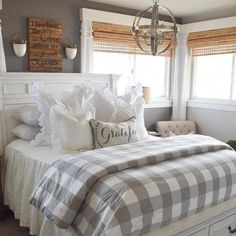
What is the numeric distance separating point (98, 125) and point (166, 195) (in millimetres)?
1032

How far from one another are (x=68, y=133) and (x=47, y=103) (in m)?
0.45

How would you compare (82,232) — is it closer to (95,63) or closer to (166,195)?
(166,195)

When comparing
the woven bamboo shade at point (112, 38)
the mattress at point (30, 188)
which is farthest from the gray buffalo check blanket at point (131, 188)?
the woven bamboo shade at point (112, 38)

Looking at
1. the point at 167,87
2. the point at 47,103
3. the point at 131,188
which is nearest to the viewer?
the point at 131,188

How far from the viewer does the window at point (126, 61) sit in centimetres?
388

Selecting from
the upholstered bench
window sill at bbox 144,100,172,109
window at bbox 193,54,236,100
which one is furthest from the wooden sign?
window at bbox 193,54,236,100

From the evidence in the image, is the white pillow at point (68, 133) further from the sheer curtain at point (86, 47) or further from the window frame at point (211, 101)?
the window frame at point (211, 101)

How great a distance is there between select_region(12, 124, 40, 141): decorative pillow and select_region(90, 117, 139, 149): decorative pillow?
65 cm

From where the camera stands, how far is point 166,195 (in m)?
1.83

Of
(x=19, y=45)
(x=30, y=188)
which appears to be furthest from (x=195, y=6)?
(x=30, y=188)

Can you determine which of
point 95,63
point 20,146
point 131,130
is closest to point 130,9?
point 95,63

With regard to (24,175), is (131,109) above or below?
above

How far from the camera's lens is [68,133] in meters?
2.57

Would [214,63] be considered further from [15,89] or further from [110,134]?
[15,89]
